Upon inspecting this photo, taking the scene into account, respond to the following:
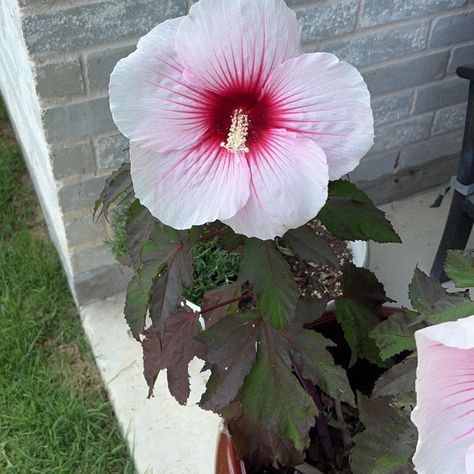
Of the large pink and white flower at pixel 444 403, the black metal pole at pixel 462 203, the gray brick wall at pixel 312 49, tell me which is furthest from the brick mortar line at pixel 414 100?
the large pink and white flower at pixel 444 403

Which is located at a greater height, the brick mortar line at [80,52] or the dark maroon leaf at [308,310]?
the brick mortar line at [80,52]

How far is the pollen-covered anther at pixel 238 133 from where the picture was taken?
2.82ft

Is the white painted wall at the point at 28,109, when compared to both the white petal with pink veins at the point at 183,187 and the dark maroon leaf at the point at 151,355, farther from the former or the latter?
the white petal with pink veins at the point at 183,187

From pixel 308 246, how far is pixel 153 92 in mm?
310

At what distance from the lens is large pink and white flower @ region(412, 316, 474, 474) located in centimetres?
63

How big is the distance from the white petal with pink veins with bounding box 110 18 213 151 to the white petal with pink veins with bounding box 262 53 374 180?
0.33ft

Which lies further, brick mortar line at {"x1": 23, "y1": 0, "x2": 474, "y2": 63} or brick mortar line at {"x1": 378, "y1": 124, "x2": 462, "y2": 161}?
brick mortar line at {"x1": 378, "y1": 124, "x2": 462, "y2": 161}

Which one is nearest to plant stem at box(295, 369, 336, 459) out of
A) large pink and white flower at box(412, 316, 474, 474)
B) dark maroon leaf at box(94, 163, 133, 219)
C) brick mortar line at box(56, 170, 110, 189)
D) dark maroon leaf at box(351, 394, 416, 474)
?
dark maroon leaf at box(351, 394, 416, 474)

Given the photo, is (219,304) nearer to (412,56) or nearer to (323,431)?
(323,431)

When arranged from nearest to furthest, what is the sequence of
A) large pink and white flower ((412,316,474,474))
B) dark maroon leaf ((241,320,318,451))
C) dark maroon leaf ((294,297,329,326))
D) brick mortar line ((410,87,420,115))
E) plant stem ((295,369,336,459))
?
large pink and white flower ((412,316,474,474)), dark maroon leaf ((241,320,318,451)), dark maroon leaf ((294,297,329,326)), plant stem ((295,369,336,459)), brick mortar line ((410,87,420,115))

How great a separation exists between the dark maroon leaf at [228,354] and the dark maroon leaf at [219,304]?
0.09 meters

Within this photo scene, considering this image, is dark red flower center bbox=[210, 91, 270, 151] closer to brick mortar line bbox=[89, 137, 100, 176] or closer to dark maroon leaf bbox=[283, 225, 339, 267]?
dark maroon leaf bbox=[283, 225, 339, 267]

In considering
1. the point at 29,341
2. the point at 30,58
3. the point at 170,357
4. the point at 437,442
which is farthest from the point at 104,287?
the point at 437,442

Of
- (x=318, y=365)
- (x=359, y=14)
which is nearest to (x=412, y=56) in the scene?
(x=359, y=14)
